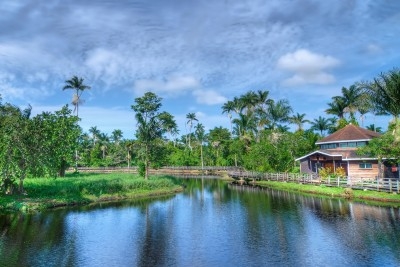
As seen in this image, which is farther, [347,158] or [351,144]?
[351,144]

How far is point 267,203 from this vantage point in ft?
129

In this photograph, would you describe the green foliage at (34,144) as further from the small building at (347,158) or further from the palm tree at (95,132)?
the palm tree at (95,132)

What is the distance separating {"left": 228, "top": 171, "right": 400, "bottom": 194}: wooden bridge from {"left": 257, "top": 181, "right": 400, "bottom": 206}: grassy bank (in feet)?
3.58

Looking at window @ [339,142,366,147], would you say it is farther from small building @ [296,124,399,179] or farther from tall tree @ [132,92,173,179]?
tall tree @ [132,92,173,179]

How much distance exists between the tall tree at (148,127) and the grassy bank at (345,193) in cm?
2195

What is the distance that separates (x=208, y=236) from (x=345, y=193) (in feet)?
76.1

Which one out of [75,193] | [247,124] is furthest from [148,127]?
[247,124]

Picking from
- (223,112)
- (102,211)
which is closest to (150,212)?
(102,211)

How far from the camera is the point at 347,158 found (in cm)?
4856

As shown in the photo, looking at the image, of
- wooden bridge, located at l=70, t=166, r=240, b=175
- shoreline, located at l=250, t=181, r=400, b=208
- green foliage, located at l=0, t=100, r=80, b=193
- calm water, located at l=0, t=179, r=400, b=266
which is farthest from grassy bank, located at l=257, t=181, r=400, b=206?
wooden bridge, located at l=70, t=166, r=240, b=175

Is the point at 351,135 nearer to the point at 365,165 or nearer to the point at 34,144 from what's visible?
the point at 365,165

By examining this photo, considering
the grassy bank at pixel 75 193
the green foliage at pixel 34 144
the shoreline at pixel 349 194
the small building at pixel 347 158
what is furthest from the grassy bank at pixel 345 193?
the green foliage at pixel 34 144

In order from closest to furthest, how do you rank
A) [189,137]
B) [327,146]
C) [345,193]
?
[345,193]
[327,146]
[189,137]

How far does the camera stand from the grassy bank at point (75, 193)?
34.9 meters
